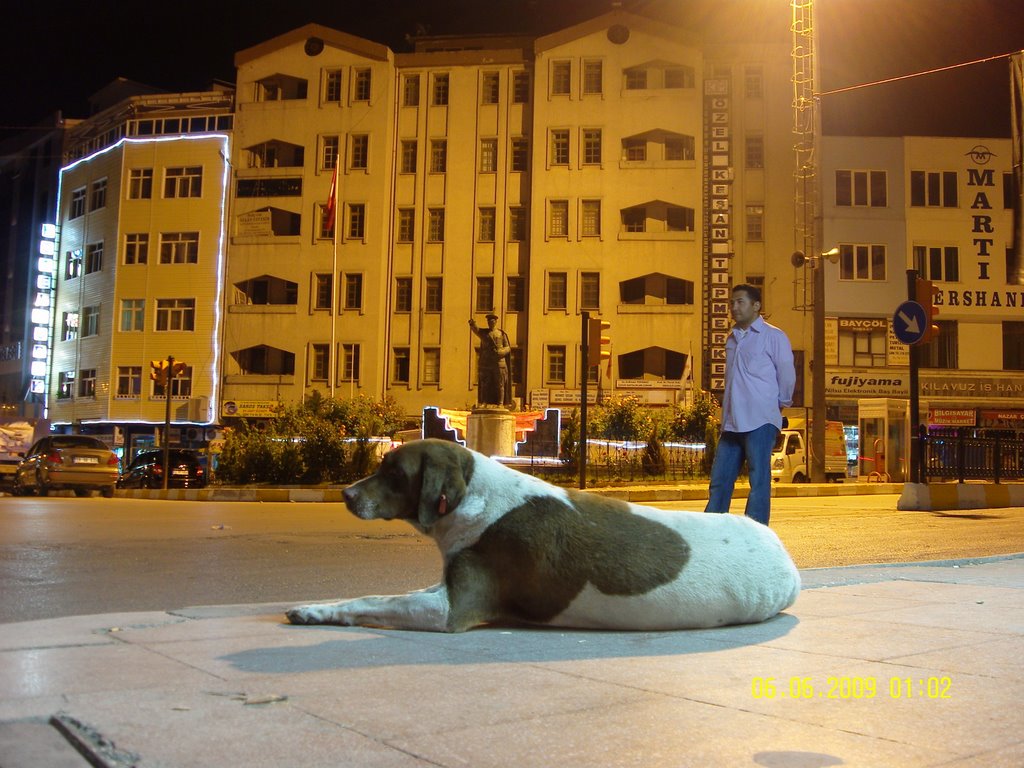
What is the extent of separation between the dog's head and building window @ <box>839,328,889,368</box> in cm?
4211

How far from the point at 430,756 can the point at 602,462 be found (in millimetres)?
25992

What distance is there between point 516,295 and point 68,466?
85.9 feet

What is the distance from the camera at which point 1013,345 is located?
146 feet

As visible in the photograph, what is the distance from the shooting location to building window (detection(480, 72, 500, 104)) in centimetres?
4794

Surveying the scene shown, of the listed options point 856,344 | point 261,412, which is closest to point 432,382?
point 261,412

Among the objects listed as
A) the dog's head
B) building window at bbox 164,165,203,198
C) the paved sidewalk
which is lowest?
the paved sidewalk

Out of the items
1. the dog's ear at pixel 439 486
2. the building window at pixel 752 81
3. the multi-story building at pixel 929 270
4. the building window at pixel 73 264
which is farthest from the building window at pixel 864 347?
the dog's ear at pixel 439 486

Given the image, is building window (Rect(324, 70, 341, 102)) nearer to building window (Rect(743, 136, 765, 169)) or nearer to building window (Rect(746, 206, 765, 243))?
building window (Rect(743, 136, 765, 169))

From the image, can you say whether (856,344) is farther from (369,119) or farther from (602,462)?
(369,119)

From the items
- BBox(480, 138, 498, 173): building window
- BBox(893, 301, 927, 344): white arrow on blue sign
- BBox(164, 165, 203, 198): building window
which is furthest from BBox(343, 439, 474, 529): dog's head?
BBox(164, 165, 203, 198): building window

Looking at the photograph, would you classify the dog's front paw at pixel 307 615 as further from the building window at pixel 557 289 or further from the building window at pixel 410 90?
the building window at pixel 410 90

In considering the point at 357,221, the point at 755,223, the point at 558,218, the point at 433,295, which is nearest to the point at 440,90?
the point at 357,221

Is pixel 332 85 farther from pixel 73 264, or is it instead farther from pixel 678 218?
pixel 678 218

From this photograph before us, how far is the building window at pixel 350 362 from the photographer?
47.0m
